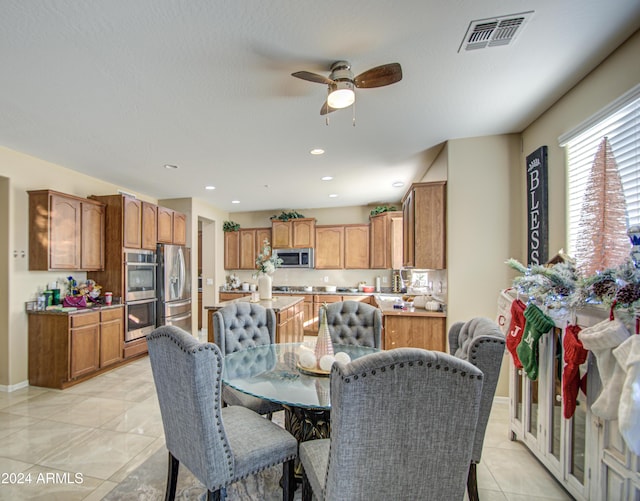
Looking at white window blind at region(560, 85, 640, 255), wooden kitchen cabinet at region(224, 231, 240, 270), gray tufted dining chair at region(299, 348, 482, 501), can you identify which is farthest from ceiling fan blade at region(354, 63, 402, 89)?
wooden kitchen cabinet at region(224, 231, 240, 270)

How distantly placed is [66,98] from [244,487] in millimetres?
3003

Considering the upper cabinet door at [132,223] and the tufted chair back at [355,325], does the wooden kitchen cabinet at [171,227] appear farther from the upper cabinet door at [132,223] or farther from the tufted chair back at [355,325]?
the tufted chair back at [355,325]

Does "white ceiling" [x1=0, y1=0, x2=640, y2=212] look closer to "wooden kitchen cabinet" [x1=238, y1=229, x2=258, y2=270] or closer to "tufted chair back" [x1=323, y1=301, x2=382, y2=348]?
"tufted chair back" [x1=323, y1=301, x2=382, y2=348]

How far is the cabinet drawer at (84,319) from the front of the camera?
11.6ft

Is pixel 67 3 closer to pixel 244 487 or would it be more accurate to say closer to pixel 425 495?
pixel 425 495

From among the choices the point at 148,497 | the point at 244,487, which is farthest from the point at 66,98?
the point at 244,487

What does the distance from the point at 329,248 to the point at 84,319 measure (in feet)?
13.8

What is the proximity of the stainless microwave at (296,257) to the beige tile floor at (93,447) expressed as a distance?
12.0 ft

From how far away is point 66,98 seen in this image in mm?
2309

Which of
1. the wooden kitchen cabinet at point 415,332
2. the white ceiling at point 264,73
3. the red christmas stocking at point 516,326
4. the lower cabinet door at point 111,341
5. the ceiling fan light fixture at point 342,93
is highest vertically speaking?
the white ceiling at point 264,73

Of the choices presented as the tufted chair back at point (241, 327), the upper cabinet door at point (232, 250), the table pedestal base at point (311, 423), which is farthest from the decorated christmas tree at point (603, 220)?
the upper cabinet door at point (232, 250)

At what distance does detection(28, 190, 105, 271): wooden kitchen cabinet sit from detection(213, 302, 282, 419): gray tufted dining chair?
2.43 metres

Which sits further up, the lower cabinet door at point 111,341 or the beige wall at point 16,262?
the beige wall at point 16,262

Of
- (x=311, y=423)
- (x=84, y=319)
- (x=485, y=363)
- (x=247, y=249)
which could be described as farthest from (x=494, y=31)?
(x=247, y=249)
